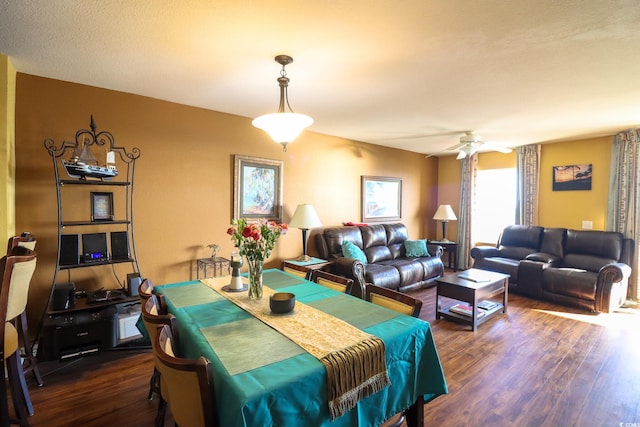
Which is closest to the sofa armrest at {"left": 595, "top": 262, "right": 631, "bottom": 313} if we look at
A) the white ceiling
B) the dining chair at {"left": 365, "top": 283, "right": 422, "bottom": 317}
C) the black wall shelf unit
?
the white ceiling

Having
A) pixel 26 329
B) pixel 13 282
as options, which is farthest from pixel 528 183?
pixel 26 329

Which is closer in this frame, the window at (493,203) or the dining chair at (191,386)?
the dining chair at (191,386)

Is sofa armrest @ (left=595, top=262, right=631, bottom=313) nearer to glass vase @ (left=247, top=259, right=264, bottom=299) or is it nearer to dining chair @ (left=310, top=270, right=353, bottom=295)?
dining chair @ (left=310, top=270, right=353, bottom=295)

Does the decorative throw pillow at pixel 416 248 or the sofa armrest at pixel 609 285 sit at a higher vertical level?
the decorative throw pillow at pixel 416 248

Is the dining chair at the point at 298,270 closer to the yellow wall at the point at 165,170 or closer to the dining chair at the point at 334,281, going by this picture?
the dining chair at the point at 334,281

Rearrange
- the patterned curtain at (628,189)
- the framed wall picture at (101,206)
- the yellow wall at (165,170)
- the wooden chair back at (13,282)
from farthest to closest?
the patterned curtain at (628,189), the framed wall picture at (101,206), the yellow wall at (165,170), the wooden chair back at (13,282)

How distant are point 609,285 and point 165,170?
548 cm

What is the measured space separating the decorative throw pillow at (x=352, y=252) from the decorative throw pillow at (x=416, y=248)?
1.07 m

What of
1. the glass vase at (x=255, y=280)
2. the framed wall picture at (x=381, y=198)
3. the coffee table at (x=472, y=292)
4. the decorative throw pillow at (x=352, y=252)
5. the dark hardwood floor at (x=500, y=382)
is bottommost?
the dark hardwood floor at (x=500, y=382)

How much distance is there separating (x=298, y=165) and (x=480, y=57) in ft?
8.92

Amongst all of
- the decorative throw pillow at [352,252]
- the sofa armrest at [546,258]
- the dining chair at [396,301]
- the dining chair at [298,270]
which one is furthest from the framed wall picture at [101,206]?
the sofa armrest at [546,258]

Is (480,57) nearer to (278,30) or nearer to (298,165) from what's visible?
(278,30)

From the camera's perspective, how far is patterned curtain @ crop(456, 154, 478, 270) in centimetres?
620

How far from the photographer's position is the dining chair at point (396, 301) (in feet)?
5.96
